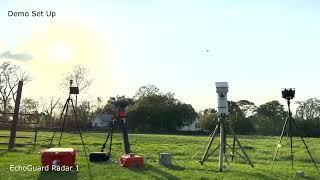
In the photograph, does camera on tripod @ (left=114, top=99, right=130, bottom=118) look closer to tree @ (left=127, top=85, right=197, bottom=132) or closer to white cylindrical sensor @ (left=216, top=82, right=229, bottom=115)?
white cylindrical sensor @ (left=216, top=82, right=229, bottom=115)

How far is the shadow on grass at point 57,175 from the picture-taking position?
1230 cm

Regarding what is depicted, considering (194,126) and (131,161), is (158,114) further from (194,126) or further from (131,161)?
(131,161)

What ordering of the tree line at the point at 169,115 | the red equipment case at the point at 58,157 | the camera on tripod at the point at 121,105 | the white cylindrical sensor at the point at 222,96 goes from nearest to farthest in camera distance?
1. the red equipment case at the point at 58,157
2. the white cylindrical sensor at the point at 222,96
3. the camera on tripod at the point at 121,105
4. the tree line at the point at 169,115

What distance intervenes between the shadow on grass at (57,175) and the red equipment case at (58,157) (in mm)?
392

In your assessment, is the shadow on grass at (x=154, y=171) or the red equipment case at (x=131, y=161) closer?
the shadow on grass at (x=154, y=171)

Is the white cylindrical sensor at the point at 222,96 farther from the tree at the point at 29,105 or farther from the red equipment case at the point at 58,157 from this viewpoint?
the tree at the point at 29,105

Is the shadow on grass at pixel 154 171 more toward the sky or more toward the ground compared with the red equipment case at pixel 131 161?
more toward the ground

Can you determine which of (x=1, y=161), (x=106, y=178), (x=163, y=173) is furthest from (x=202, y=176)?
(x=1, y=161)

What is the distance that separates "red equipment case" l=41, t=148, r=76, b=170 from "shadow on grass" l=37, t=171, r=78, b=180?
39 cm

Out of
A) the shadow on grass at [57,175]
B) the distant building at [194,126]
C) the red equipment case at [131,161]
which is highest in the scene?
the distant building at [194,126]

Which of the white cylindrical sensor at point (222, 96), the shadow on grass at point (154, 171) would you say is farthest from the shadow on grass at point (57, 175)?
the white cylindrical sensor at point (222, 96)

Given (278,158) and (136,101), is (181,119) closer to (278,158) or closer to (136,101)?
(136,101)

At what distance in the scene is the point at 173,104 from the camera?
83.6 m

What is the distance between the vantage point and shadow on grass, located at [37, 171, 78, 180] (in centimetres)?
1230
